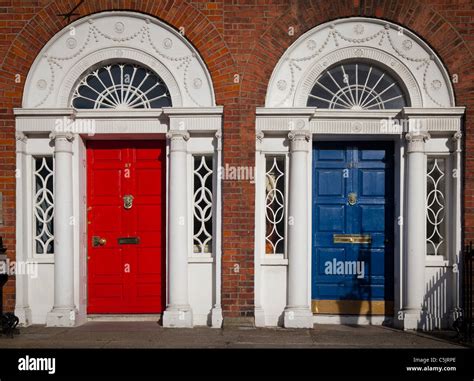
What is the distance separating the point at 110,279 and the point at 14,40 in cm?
370

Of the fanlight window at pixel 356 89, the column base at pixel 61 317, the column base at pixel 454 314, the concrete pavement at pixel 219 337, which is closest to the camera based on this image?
the concrete pavement at pixel 219 337

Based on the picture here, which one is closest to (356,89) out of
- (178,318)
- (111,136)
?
(111,136)

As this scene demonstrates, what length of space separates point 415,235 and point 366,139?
1545mm

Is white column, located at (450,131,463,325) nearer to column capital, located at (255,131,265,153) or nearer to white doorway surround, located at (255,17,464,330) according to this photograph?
white doorway surround, located at (255,17,464,330)

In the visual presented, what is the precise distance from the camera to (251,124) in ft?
29.6

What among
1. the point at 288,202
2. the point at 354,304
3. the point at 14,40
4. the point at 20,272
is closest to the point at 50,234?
the point at 20,272

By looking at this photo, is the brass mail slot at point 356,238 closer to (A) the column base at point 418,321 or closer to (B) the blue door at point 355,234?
(B) the blue door at point 355,234

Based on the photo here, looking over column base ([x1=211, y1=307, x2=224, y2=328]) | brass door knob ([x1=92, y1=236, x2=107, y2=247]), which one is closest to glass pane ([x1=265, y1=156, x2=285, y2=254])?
column base ([x1=211, y1=307, x2=224, y2=328])

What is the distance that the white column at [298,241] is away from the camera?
29.3 feet

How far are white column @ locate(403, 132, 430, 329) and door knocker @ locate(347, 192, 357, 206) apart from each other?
0.76m

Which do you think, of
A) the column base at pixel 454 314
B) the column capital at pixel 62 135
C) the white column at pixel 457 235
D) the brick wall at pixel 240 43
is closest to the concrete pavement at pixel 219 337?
the column base at pixel 454 314

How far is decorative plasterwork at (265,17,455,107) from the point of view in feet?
29.6

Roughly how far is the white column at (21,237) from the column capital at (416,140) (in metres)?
5.48

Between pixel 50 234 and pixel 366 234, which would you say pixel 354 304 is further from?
pixel 50 234
